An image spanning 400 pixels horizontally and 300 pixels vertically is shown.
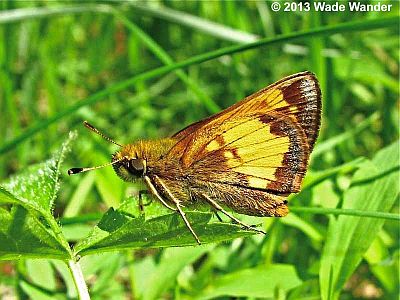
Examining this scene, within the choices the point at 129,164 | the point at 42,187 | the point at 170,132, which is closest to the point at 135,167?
the point at 129,164

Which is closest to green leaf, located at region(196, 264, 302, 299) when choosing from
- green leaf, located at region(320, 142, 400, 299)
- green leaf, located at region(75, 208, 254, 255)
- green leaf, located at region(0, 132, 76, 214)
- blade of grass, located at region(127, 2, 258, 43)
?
green leaf, located at region(320, 142, 400, 299)

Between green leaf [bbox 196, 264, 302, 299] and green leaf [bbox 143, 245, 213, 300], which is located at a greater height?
green leaf [bbox 143, 245, 213, 300]

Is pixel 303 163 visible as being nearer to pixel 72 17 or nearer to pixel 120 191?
pixel 120 191

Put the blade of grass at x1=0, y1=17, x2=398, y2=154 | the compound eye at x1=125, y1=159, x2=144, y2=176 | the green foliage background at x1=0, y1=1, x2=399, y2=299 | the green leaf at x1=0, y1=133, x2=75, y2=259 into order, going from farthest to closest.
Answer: the blade of grass at x1=0, y1=17, x2=398, y2=154, the compound eye at x1=125, y1=159, x2=144, y2=176, the green foliage background at x1=0, y1=1, x2=399, y2=299, the green leaf at x1=0, y1=133, x2=75, y2=259

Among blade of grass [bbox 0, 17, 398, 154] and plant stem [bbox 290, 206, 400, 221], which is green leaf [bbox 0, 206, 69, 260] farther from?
blade of grass [bbox 0, 17, 398, 154]

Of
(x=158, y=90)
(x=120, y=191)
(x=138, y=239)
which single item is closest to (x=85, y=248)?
(x=138, y=239)

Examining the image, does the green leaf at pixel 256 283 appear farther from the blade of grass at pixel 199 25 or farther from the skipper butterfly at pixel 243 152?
the blade of grass at pixel 199 25
